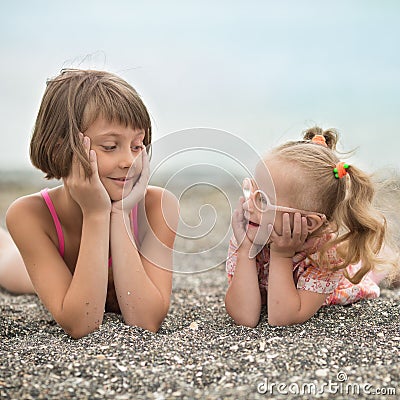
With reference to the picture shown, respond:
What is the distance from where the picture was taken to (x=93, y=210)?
113 inches

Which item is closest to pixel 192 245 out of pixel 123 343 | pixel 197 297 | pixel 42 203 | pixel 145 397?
pixel 197 297

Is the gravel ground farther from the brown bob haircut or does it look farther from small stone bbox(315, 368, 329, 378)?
the brown bob haircut

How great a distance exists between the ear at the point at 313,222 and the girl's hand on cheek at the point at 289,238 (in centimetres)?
6

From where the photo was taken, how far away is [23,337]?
3.01 meters

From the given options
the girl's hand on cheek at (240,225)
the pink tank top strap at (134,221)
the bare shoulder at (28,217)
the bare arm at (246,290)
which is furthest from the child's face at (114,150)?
the bare arm at (246,290)

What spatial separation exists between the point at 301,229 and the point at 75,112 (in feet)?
4.18

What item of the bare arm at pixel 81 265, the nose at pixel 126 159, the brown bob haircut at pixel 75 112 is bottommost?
the bare arm at pixel 81 265

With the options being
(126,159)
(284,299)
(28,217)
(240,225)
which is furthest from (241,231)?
(28,217)

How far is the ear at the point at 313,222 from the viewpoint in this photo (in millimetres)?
2871

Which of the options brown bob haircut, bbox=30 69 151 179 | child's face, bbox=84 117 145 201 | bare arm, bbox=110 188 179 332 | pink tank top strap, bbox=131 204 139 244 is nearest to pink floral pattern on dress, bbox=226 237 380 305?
bare arm, bbox=110 188 179 332

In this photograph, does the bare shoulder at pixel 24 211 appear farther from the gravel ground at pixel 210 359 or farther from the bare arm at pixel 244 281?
the bare arm at pixel 244 281

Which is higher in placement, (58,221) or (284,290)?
(58,221)

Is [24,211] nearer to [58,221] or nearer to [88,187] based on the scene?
[58,221]

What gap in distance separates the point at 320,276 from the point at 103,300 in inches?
44.7
